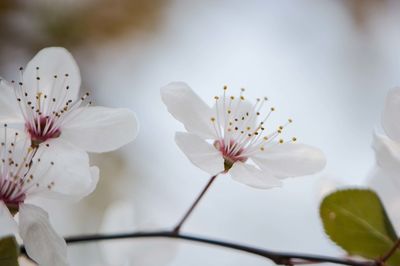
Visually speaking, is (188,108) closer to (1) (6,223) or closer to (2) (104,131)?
(2) (104,131)

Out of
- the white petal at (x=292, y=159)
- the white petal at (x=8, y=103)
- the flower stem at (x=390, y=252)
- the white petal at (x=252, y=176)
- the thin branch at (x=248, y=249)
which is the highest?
the white petal at (x=8, y=103)

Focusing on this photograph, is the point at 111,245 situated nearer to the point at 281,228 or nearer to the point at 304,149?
the point at 304,149

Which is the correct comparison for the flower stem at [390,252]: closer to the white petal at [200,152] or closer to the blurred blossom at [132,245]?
the white petal at [200,152]

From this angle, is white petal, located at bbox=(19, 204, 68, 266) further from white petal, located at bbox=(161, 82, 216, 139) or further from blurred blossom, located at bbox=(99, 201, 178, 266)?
blurred blossom, located at bbox=(99, 201, 178, 266)

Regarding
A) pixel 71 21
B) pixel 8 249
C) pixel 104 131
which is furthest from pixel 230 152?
pixel 71 21

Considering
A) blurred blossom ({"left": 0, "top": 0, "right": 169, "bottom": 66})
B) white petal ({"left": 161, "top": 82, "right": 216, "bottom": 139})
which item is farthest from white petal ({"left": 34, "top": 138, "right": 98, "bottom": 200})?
blurred blossom ({"left": 0, "top": 0, "right": 169, "bottom": 66})

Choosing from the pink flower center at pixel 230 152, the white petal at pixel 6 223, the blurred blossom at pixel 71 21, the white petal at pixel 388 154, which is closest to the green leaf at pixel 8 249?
the white petal at pixel 6 223
